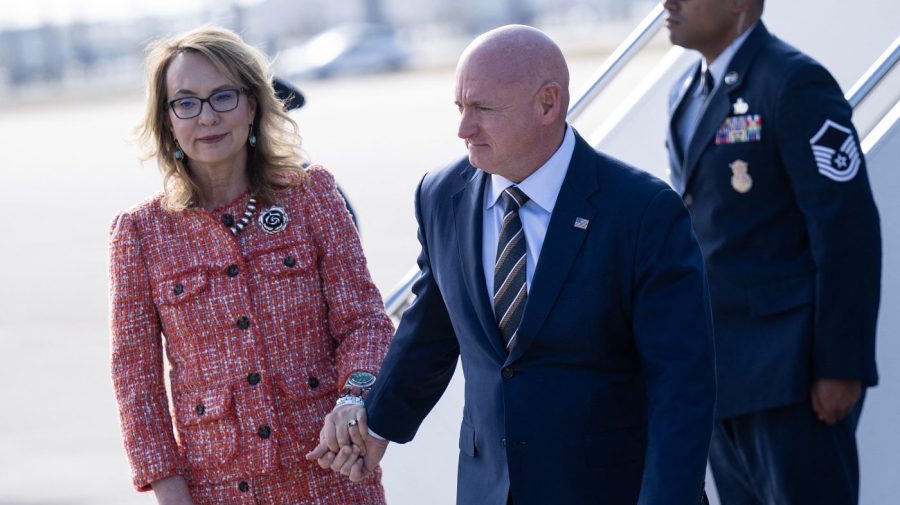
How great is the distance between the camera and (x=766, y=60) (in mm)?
3850

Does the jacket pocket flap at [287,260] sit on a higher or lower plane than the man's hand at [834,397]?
higher

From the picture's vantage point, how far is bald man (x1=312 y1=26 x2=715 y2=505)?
2697mm

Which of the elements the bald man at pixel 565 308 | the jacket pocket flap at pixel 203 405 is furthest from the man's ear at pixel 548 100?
the jacket pocket flap at pixel 203 405

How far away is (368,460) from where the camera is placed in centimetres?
322

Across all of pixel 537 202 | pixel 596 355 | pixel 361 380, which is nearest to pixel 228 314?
pixel 361 380

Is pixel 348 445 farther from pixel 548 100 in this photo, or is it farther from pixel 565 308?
pixel 548 100

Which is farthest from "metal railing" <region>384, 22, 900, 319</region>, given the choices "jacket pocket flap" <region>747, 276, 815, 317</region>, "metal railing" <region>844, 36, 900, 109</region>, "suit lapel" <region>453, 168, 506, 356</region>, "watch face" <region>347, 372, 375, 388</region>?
"suit lapel" <region>453, 168, 506, 356</region>

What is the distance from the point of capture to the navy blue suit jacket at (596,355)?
2688mm

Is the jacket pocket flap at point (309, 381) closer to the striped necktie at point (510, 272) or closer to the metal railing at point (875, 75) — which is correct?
the striped necktie at point (510, 272)

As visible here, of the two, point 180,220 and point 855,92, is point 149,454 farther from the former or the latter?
point 855,92

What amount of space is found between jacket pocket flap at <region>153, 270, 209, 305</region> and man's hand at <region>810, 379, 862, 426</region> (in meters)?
1.68

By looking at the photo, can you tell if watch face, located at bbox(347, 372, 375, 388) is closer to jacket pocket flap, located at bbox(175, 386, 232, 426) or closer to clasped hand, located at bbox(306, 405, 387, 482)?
clasped hand, located at bbox(306, 405, 387, 482)

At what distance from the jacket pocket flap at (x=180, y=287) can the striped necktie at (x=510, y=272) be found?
861 mm

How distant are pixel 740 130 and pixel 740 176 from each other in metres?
0.13
